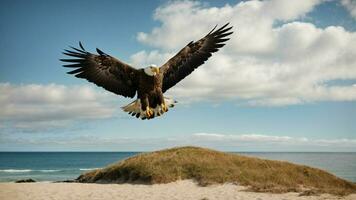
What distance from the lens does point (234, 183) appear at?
25.1 metres

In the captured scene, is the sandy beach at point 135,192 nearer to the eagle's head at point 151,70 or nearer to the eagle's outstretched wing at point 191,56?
the eagle's outstretched wing at point 191,56

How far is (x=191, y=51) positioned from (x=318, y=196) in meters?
12.9

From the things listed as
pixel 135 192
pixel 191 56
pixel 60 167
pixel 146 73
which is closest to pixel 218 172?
pixel 135 192

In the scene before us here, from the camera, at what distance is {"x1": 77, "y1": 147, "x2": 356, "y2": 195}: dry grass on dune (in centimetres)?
2533

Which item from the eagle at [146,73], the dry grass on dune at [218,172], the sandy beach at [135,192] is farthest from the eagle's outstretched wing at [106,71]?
the dry grass on dune at [218,172]

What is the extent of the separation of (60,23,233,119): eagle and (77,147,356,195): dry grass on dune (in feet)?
42.1

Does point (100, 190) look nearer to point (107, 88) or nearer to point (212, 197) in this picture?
point (212, 197)

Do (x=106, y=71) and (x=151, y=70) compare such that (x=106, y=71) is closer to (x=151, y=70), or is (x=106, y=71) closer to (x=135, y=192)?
(x=151, y=70)

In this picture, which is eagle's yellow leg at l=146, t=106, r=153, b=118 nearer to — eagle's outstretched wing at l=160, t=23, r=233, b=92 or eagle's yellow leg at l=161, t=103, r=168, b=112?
eagle's yellow leg at l=161, t=103, r=168, b=112

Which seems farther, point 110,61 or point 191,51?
point 191,51

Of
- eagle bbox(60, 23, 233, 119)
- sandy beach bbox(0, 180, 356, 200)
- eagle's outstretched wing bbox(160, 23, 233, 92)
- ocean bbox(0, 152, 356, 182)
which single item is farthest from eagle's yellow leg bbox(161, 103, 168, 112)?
ocean bbox(0, 152, 356, 182)

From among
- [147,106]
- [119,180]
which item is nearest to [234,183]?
[119,180]

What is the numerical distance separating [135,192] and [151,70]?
14927 mm

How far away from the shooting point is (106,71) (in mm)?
12289
